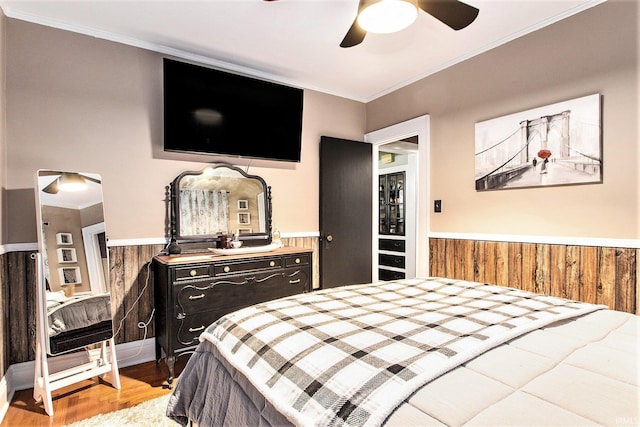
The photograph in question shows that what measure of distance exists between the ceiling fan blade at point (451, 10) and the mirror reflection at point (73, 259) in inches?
96.4

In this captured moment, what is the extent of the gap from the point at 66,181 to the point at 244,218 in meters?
1.40

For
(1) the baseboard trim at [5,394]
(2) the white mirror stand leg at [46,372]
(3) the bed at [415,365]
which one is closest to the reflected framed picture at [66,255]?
(2) the white mirror stand leg at [46,372]

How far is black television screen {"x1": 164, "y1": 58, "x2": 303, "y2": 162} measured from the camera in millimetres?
2791

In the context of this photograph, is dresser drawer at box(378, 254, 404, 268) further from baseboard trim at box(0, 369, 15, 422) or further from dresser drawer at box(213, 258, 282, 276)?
baseboard trim at box(0, 369, 15, 422)

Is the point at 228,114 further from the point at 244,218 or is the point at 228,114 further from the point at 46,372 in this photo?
the point at 46,372

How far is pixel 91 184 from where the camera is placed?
243 centimetres

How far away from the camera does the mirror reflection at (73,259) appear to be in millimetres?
2213

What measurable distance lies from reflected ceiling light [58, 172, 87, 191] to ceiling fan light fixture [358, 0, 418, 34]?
2.15 m

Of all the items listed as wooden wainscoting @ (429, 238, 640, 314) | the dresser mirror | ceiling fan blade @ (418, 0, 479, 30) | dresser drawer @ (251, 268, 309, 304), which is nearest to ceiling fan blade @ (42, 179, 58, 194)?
the dresser mirror

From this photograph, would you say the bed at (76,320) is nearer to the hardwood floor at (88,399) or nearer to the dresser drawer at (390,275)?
the hardwood floor at (88,399)

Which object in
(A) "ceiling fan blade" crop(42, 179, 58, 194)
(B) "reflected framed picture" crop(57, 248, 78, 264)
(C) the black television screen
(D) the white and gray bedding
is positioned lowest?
(D) the white and gray bedding

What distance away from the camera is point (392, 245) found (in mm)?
5469

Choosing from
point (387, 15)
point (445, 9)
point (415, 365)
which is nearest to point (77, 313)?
point (415, 365)

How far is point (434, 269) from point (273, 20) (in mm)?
2556
